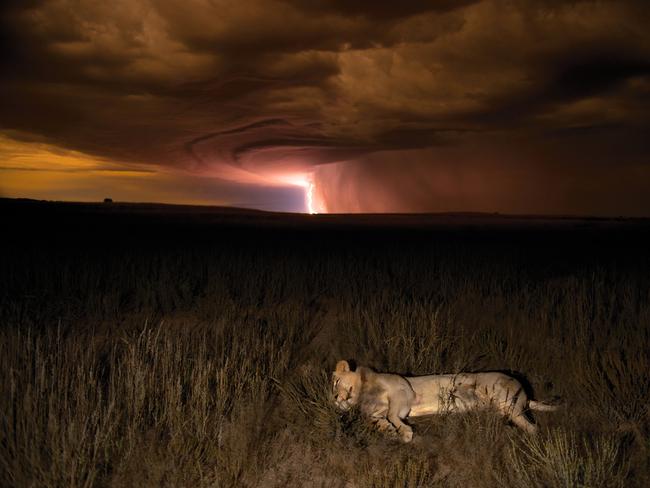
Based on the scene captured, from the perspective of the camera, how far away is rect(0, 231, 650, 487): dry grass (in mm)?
2832

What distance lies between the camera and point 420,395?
365 centimetres

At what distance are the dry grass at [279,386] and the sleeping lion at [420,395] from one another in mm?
115

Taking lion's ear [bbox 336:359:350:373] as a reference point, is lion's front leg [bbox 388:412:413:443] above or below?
below

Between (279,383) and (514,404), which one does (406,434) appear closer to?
(514,404)

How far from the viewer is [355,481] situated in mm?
2930

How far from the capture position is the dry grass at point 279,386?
2832 mm

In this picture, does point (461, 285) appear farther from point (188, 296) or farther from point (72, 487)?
point (72, 487)

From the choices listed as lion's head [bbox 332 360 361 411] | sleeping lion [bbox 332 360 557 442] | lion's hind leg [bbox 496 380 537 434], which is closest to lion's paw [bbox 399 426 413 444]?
sleeping lion [bbox 332 360 557 442]

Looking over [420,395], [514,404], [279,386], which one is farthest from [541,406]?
[279,386]

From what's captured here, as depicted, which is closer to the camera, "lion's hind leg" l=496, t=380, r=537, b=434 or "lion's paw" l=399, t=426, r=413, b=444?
"lion's paw" l=399, t=426, r=413, b=444

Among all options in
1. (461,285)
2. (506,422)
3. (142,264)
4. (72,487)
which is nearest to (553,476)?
(506,422)

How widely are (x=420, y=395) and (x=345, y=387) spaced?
0.65 m

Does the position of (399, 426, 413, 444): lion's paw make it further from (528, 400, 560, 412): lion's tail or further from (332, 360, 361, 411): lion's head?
(528, 400, 560, 412): lion's tail

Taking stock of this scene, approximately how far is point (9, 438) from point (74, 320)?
4044 mm
